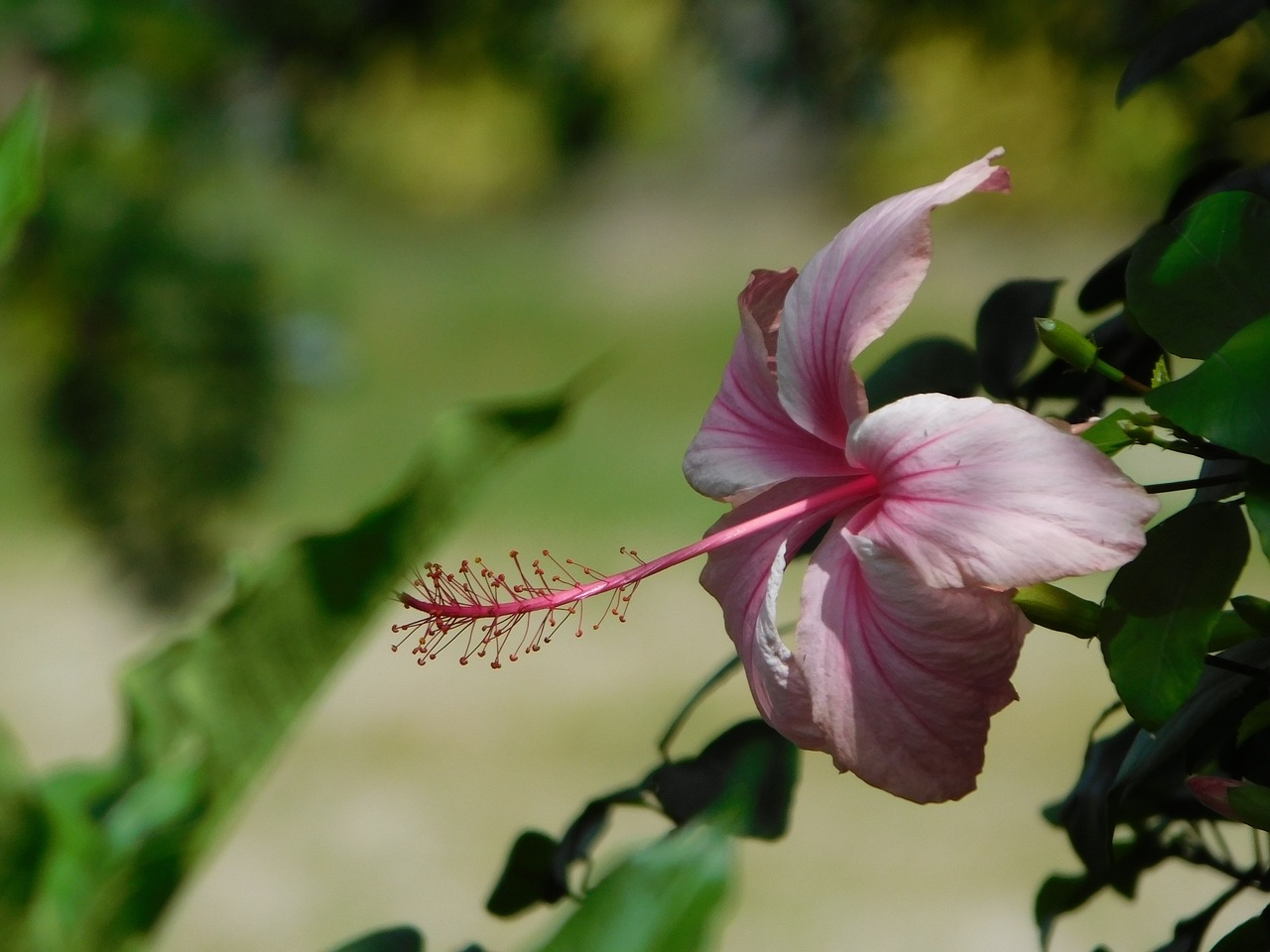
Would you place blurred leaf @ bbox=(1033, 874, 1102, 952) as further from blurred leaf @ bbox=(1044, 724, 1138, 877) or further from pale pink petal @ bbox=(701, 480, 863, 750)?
pale pink petal @ bbox=(701, 480, 863, 750)

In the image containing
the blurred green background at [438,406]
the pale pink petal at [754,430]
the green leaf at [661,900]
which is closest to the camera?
the green leaf at [661,900]

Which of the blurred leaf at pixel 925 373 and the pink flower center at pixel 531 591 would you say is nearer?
the pink flower center at pixel 531 591

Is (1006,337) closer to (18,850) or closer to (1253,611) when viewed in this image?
(1253,611)

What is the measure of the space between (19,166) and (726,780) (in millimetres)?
204

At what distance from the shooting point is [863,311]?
230mm

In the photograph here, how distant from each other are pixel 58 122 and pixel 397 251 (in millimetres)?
2359

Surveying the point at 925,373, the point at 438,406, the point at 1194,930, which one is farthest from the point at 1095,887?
the point at 438,406

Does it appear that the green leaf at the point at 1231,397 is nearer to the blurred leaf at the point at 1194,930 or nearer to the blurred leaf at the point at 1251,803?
the blurred leaf at the point at 1251,803

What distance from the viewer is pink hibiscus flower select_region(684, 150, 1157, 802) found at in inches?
7.9

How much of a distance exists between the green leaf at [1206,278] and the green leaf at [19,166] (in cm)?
22

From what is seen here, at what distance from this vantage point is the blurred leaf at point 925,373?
0.36m

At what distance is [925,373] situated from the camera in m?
0.36

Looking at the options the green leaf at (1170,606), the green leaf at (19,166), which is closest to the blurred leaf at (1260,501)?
the green leaf at (1170,606)

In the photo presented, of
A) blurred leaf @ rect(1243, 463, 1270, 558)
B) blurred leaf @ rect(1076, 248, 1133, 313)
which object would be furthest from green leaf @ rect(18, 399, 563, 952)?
blurred leaf @ rect(1076, 248, 1133, 313)
